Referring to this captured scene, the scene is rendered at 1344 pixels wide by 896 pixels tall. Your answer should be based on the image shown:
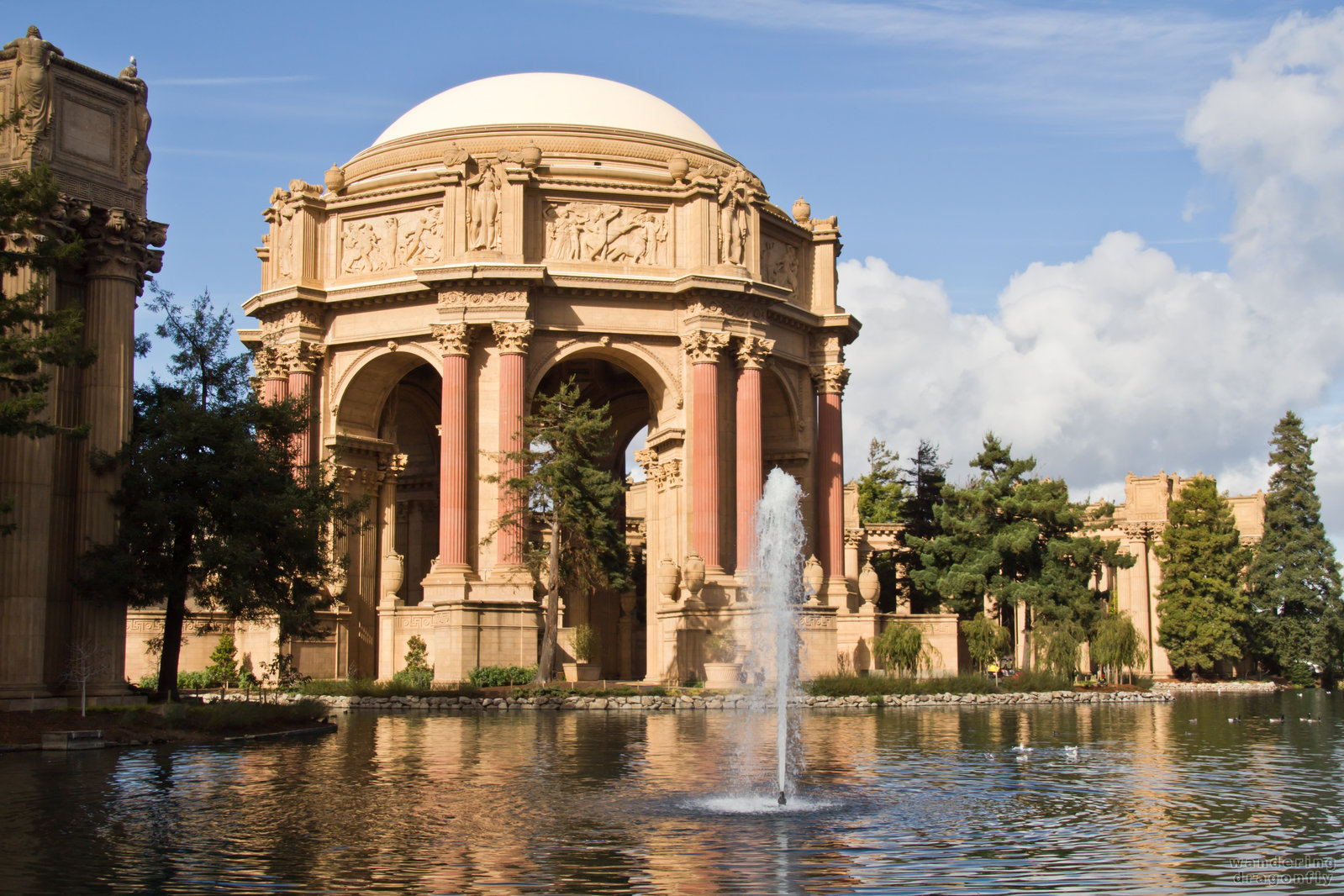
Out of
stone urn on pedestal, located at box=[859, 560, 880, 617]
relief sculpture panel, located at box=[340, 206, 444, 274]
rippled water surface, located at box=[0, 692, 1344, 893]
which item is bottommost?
rippled water surface, located at box=[0, 692, 1344, 893]

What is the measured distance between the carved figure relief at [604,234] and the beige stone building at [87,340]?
23996 mm

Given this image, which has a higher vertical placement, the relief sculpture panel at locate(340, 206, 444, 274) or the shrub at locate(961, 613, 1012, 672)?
the relief sculpture panel at locate(340, 206, 444, 274)

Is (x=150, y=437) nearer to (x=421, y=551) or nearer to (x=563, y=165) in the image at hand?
(x=563, y=165)

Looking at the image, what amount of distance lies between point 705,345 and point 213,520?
24279 millimetres

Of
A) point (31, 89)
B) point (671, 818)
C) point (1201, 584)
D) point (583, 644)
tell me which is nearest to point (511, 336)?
point (583, 644)

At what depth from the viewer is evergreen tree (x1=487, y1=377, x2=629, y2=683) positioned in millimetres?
41312

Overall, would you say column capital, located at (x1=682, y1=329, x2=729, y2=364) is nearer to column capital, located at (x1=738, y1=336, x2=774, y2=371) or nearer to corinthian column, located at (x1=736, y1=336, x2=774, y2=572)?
column capital, located at (x1=738, y1=336, x2=774, y2=371)

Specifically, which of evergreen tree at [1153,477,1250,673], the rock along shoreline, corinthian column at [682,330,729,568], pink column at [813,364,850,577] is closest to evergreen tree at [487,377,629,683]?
corinthian column at [682,330,729,568]

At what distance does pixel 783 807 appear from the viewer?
1504cm

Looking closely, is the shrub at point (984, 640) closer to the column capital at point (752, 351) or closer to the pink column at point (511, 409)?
the column capital at point (752, 351)

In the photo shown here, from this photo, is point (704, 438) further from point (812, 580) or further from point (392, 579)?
A: point (392, 579)

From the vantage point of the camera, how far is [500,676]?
40906 millimetres

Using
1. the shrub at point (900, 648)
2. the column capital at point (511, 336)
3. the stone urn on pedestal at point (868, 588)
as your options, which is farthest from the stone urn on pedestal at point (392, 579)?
the stone urn on pedestal at point (868, 588)

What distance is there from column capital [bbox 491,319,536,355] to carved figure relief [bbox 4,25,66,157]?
23.7 m
